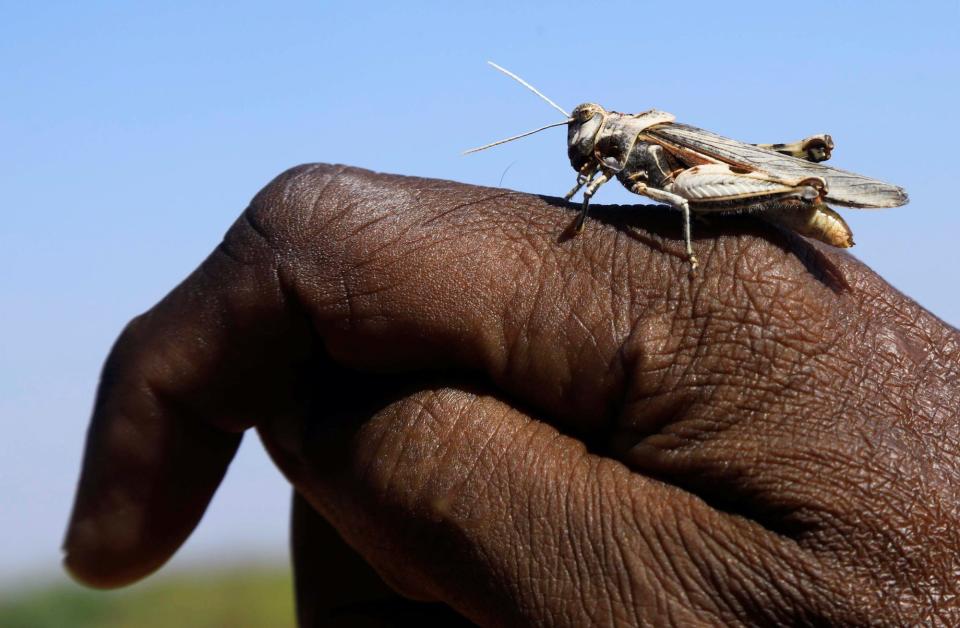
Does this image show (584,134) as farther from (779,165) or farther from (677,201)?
(779,165)

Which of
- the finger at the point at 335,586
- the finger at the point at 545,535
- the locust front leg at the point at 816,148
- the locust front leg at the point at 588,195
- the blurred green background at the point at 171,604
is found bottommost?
the blurred green background at the point at 171,604

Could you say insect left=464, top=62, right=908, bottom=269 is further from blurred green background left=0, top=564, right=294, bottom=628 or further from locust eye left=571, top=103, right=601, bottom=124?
blurred green background left=0, top=564, right=294, bottom=628

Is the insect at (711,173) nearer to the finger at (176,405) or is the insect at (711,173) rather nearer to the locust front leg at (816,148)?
the locust front leg at (816,148)

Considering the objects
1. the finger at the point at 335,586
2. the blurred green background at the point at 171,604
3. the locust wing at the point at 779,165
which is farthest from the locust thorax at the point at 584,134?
the blurred green background at the point at 171,604

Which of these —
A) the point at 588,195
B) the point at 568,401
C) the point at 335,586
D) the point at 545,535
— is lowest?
the point at 335,586

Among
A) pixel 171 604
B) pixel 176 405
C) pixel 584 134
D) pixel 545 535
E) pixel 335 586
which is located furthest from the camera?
pixel 171 604

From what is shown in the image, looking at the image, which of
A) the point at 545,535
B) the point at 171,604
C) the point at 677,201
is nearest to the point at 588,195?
the point at 677,201

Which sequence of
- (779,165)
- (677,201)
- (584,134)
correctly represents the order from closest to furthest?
(677,201) < (779,165) < (584,134)

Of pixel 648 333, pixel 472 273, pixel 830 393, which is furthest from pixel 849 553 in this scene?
pixel 472 273

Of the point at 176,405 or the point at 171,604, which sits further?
the point at 171,604

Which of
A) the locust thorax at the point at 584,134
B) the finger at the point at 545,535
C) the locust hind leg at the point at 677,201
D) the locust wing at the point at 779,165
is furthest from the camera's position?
the locust thorax at the point at 584,134
